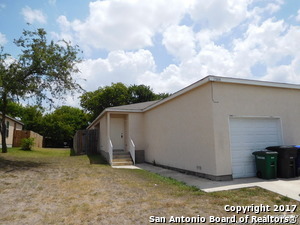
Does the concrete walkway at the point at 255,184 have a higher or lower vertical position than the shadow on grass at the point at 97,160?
lower

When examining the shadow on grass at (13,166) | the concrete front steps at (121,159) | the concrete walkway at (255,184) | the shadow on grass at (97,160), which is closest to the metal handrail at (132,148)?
the concrete front steps at (121,159)

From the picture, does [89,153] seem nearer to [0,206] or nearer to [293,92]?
[0,206]

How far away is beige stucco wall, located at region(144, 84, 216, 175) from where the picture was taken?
7121mm

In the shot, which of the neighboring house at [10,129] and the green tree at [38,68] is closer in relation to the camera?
the green tree at [38,68]

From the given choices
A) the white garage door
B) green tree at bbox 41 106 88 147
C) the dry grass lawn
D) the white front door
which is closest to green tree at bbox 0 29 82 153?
the white front door

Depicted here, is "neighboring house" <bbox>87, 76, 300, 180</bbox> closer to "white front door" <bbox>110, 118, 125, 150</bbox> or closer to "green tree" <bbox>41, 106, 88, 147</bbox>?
"white front door" <bbox>110, 118, 125, 150</bbox>

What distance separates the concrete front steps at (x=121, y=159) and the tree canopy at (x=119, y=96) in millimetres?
Result: 22415

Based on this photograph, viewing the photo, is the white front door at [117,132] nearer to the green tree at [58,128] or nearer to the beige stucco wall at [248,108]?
the beige stucco wall at [248,108]

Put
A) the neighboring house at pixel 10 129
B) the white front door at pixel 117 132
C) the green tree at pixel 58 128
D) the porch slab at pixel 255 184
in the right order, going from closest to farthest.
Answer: the porch slab at pixel 255 184 → the white front door at pixel 117 132 → the neighboring house at pixel 10 129 → the green tree at pixel 58 128

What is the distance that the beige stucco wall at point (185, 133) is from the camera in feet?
23.4

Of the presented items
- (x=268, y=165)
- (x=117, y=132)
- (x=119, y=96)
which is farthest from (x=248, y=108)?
(x=119, y=96)

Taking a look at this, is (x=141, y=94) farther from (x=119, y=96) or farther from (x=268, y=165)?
(x=268, y=165)

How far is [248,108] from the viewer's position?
7.45 meters

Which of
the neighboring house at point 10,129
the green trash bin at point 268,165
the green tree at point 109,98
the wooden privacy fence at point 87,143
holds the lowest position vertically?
the green trash bin at point 268,165
